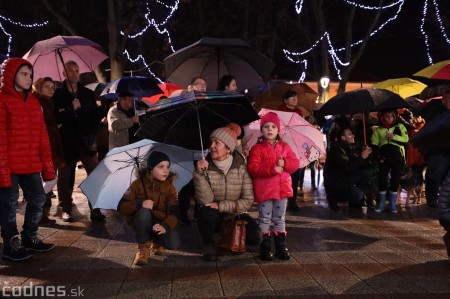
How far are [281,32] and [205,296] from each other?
988 inches

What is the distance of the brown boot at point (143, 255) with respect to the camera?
4781 mm

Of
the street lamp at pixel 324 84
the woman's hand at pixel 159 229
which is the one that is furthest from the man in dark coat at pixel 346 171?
the street lamp at pixel 324 84

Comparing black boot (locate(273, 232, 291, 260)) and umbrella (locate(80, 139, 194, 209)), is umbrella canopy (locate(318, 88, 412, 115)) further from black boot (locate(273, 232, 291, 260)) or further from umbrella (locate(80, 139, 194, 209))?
umbrella (locate(80, 139, 194, 209))

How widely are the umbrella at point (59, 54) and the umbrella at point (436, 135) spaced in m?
4.67

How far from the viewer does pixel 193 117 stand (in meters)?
5.34

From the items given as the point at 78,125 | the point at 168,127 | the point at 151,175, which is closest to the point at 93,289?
the point at 151,175

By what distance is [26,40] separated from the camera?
22906mm

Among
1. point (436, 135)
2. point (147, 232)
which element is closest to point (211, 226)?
point (147, 232)

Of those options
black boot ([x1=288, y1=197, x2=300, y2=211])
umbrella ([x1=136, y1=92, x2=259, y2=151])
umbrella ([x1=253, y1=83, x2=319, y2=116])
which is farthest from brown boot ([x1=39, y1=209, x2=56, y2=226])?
umbrella ([x1=253, y1=83, x2=319, y2=116])

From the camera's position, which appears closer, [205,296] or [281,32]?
[205,296]

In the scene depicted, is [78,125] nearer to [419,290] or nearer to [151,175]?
[151,175]

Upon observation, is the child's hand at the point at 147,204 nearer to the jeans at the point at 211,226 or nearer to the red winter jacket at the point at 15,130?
the jeans at the point at 211,226

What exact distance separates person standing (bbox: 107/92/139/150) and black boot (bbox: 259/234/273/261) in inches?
110

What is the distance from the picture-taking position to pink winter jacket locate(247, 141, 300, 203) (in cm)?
504
